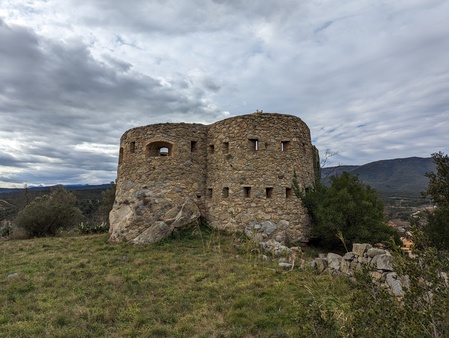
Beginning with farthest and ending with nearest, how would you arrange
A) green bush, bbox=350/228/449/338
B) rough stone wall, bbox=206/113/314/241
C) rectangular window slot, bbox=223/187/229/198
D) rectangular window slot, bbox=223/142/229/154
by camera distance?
1. rectangular window slot, bbox=223/142/229/154
2. rectangular window slot, bbox=223/187/229/198
3. rough stone wall, bbox=206/113/314/241
4. green bush, bbox=350/228/449/338

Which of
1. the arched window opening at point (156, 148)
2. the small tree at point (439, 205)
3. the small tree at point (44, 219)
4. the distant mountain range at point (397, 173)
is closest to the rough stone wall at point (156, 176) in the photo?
the arched window opening at point (156, 148)

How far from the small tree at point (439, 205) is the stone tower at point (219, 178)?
475cm

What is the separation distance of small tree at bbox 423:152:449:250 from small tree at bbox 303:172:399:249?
4.35 feet

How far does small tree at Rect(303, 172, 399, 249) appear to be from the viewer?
10930 mm

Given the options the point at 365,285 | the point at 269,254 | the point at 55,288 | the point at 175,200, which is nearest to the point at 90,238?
the point at 175,200

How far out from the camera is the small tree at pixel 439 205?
10742 millimetres

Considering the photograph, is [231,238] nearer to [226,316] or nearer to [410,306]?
[226,316]

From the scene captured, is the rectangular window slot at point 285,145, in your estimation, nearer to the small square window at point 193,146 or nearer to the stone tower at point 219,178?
the stone tower at point 219,178

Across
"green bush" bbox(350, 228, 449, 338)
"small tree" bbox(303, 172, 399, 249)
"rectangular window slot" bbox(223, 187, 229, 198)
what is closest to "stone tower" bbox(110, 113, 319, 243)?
"rectangular window slot" bbox(223, 187, 229, 198)

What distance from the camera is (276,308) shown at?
6.04 meters

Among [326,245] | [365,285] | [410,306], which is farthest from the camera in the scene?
[326,245]

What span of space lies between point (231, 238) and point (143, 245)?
3.60 m

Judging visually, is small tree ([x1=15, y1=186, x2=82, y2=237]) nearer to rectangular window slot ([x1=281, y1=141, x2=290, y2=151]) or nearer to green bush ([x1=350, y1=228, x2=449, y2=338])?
rectangular window slot ([x1=281, y1=141, x2=290, y2=151])

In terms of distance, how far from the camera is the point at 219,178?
13016mm
